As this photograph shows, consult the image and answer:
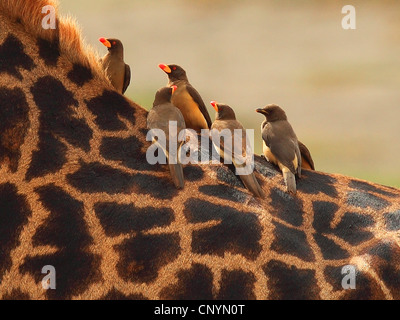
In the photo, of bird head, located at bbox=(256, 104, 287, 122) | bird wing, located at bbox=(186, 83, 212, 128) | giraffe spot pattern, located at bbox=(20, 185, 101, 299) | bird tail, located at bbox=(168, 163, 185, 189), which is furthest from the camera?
bird wing, located at bbox=(186, 83, 212, 128)

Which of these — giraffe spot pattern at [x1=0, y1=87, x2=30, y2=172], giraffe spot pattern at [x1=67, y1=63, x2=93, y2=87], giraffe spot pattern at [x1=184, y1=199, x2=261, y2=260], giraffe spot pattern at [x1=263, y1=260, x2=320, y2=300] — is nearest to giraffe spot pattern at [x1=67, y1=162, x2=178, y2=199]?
giraffe spot pattern at [x1=184, y1=199, x2=261, y2=260]

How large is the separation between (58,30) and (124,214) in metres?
0.86

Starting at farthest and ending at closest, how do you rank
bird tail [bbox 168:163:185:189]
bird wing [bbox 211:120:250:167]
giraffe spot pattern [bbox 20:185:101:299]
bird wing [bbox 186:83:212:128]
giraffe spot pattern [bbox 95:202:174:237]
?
bird wing [bbox 186:83:212:128]
bird wing [bbox 211:120:250:167]
bird tail [bbox 168:163:185:189]
giraffe spot pattern [bbox 95:202:174:237]
giraffe spot pattern [bbox 20:185:101:299]

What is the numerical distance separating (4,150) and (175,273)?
32.5 inches

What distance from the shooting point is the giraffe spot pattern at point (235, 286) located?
2.92m

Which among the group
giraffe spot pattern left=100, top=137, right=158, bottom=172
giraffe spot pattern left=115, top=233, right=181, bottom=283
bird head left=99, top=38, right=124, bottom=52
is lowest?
giraffe spot pattern left=115, top=233, right=181, bottom=283

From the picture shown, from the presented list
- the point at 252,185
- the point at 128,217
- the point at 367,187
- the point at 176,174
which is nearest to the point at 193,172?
the point at 176,174

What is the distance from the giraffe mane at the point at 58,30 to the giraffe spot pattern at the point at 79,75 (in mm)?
18

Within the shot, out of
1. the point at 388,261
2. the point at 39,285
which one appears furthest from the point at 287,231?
the point at 39,285

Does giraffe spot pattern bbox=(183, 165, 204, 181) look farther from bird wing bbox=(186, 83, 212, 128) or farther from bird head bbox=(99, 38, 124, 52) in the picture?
bird head bbox=(99, 38, 124, 52)

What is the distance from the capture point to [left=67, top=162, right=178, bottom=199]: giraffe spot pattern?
3037 millimetres

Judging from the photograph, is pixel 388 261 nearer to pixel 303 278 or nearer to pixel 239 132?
pixel 303 278

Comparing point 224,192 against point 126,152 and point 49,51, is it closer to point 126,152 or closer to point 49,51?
point 126,152
